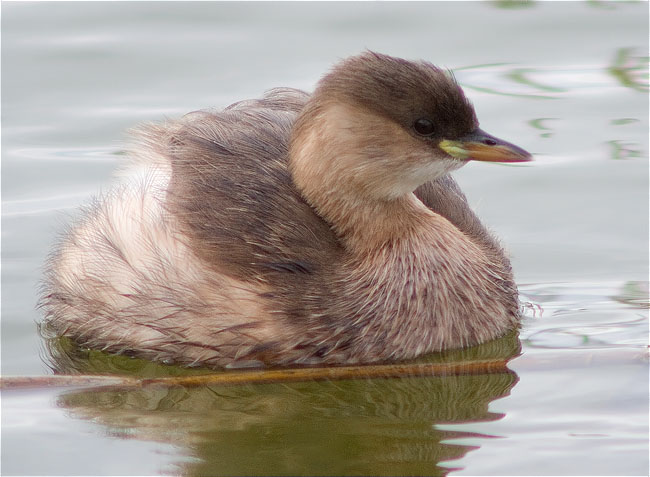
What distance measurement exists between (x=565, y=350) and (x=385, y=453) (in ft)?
4.43

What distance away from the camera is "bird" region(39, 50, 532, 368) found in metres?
6.27

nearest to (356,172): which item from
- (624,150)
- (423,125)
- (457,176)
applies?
(423,125)

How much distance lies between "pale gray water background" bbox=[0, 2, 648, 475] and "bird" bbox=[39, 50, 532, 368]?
0.89 feet

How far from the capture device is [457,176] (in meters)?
8.36

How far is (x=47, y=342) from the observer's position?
6.85m

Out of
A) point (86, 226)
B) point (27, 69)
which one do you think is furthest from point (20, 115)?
point (86, 226)

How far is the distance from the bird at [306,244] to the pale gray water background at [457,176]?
27cm

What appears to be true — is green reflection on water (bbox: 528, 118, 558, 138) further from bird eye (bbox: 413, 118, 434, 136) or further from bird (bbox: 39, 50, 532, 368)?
bird eye (bbox: 413, 118, 434, 136)

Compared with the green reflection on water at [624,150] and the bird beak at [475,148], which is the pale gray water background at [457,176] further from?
the bird beak at [475,148]

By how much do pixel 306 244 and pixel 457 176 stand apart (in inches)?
87.4

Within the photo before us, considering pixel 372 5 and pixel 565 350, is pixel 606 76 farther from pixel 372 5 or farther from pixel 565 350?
pixel 565 350

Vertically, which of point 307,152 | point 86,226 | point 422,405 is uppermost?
point 307,152

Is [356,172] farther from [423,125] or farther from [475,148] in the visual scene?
[475,148]

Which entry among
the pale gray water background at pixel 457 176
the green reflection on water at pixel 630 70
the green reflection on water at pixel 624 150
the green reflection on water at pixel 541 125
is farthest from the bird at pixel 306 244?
the green reflection on water at pixel 630 70
